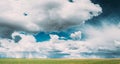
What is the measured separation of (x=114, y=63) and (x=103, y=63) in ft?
7.38

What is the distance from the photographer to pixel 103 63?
129ft

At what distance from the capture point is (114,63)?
123 feet
